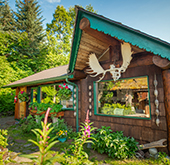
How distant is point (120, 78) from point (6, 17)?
18.9 m

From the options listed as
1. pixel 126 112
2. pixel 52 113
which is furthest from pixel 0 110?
pixel 126 112

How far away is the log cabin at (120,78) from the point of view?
327 centimetres

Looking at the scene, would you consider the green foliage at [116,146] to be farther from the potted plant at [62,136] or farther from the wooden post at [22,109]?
the wooden post at [22,109]

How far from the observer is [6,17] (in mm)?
17141

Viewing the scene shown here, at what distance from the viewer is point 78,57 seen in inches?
187

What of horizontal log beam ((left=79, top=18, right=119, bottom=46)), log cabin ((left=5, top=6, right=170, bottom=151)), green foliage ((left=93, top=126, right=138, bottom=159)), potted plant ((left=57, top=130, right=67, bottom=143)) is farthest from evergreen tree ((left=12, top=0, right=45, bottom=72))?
green foliage ((left=93, top=126, right=138, bottom=159))

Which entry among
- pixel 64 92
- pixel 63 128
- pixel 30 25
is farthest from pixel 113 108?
pixel 30 25

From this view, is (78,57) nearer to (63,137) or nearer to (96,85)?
(96,85)

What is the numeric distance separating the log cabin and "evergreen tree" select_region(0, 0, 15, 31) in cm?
1565

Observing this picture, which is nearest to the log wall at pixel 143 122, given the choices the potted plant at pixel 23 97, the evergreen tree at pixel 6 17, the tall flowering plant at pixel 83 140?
the tall flowering plant at pixel 83 140

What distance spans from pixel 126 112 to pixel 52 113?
124 inches

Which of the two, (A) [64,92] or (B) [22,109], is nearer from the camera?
(A) [64,92]

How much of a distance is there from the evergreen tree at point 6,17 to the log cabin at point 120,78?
15.7 metres

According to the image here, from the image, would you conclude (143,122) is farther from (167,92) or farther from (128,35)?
(128,35)
